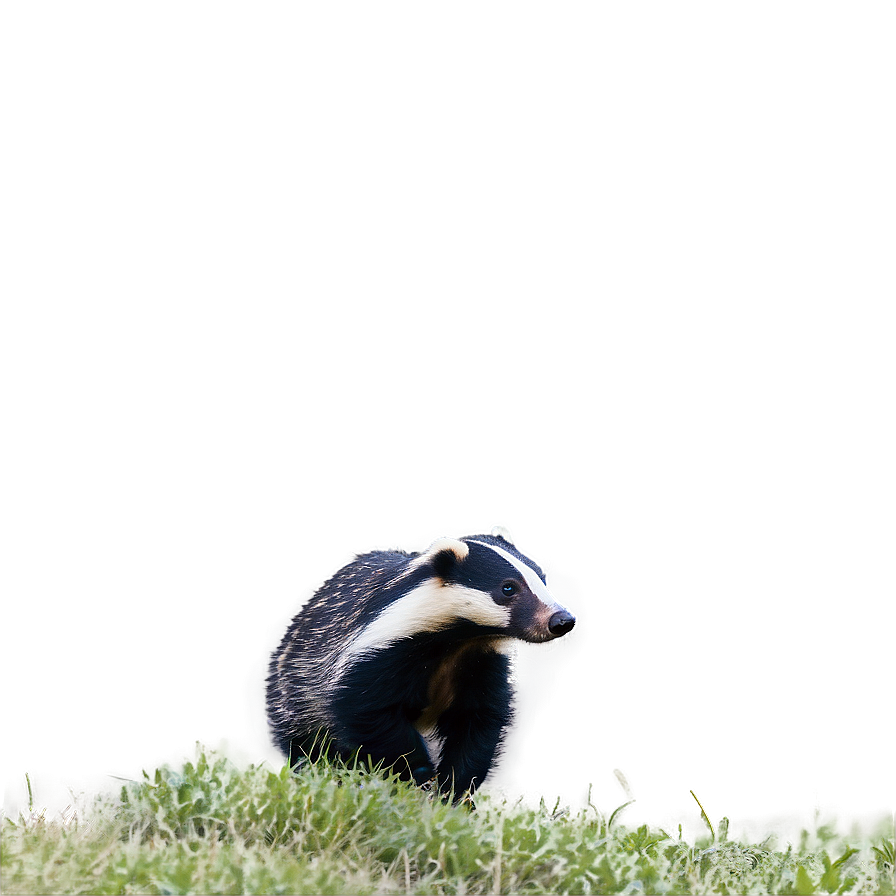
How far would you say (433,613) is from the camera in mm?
5074

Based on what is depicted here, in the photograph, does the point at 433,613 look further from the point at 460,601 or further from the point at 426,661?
the point at 426,661

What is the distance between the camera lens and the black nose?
489cm

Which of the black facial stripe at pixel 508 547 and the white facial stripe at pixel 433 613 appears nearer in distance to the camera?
the white facial stripe at pixel 433 613

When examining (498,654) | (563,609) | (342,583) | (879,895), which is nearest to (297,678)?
(342,583)

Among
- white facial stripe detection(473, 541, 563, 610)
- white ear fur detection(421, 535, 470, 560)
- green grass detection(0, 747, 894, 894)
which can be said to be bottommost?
green grass detection(0, 747, 894, 894)

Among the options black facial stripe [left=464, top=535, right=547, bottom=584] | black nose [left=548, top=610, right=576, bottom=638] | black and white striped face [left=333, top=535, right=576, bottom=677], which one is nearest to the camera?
black nose [left=548, top=610, right=576, bottom=638]

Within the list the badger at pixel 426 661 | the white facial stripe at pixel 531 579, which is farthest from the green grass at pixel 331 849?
the white facial stripe at pixel 531 579

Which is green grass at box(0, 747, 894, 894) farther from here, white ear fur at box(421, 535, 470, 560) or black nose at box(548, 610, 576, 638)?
white ear fur at box(421, 535, 470, 560)

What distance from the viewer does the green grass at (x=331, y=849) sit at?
3.48 metres

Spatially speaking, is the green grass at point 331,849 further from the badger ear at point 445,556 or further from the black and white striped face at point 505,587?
the badger ear at point 445,556

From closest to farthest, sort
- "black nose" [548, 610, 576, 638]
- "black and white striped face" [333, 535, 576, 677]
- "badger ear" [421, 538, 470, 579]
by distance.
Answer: "black nose" [548, 610, 576, 638] → "black and white striped face" [333, 535, 576, 677] → "badger ear" [421, 538, 470, 579]

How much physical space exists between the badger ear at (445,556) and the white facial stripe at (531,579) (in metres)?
0.15

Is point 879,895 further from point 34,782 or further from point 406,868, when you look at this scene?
point 34,782

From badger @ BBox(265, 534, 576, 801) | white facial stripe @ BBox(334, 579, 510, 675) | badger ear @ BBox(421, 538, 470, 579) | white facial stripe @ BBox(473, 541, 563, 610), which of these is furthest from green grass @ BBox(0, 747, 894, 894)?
badger ear @ BBox(421, 538, 470, 579)
